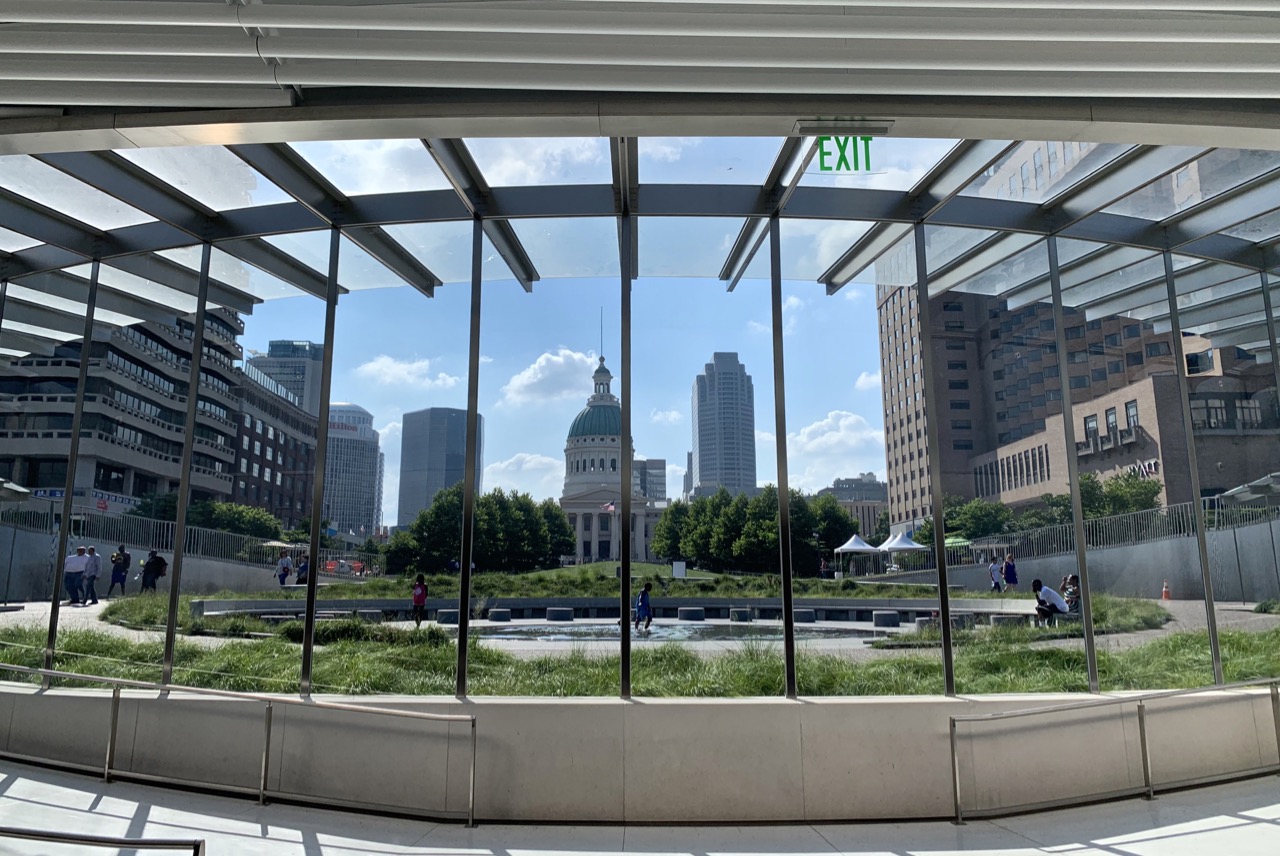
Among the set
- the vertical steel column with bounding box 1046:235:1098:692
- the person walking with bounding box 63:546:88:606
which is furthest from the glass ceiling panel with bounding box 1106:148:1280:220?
the person walking with bounding box 63:546:88:606

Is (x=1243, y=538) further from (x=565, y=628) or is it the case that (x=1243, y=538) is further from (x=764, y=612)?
(x=565, y=628)

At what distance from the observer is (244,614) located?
7.28 meters

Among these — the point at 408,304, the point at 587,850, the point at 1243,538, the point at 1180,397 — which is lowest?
Result: the point at 587,850

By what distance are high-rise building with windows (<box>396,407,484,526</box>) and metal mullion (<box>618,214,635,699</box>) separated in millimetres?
1324

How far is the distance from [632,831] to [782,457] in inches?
119

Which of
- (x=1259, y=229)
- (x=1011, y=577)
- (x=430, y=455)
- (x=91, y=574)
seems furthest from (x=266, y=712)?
(x=1259, y=229)

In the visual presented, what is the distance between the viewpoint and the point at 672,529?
7.32 metres

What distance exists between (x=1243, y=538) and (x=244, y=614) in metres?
9.50

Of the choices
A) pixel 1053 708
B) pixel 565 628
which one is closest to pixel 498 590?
pixel 565 628

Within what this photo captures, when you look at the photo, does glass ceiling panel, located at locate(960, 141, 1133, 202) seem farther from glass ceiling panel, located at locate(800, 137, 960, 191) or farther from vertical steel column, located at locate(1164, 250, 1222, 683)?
vertical steel column, located at locate(1164, 250, 1222, 683)

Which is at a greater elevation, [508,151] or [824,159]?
[508,151]

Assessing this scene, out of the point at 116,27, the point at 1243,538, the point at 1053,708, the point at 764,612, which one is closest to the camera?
the point at 116,27

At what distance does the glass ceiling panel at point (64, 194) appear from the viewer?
596 cm

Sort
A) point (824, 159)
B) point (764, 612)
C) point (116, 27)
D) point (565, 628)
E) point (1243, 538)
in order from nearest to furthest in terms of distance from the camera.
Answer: point (116, 27) → point (824, 159) → point (764, 612) → point (565, 628) → point (1243, 538)
